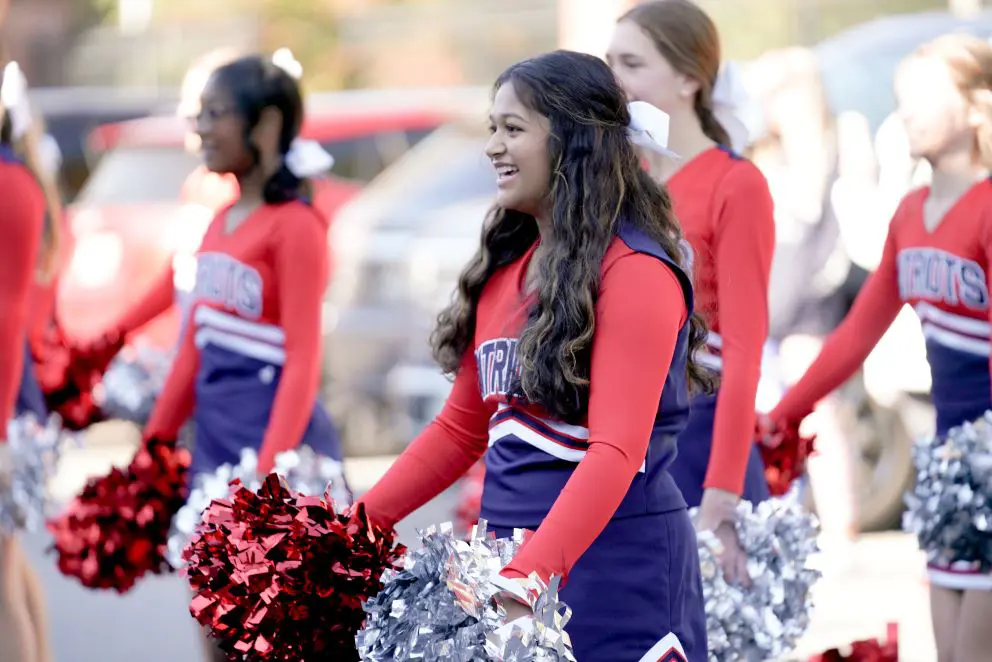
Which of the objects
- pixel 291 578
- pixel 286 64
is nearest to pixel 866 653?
pixel 291 578

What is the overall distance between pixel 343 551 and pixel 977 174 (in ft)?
7.02

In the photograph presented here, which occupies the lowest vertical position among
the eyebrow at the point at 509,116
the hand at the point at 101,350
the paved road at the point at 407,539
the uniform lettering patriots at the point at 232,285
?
the paved road at the point at 407,539

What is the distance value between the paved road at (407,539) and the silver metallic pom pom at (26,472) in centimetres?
172

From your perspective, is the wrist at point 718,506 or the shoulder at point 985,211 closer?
the wrist at point 718,506

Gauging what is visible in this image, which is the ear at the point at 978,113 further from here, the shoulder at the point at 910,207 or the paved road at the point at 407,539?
the paved road at the point at 407,539

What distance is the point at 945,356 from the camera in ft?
14.4

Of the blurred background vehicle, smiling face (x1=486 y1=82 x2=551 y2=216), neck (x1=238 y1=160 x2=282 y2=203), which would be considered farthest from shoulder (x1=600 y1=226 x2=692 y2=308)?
the blurred background vehicle

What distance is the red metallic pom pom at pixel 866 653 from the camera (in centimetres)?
429

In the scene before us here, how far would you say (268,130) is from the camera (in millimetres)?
5004

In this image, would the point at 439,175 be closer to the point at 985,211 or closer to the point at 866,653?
the point at 985,211

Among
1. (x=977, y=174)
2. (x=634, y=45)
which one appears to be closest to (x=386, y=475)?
(x=634, y=45)

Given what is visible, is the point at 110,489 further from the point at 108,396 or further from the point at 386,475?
the point at 386,475

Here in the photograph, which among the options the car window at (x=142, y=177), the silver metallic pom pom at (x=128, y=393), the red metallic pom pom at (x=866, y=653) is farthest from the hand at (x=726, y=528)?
the car window at (x=142, y=177)

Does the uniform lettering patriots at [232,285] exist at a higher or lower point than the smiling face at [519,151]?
lower
